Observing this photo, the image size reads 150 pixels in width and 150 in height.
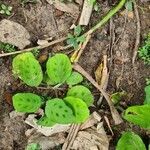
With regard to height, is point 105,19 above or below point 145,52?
above

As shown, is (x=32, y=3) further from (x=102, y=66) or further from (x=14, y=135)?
(x=14, y=135)

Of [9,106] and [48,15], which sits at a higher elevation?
[48,15]

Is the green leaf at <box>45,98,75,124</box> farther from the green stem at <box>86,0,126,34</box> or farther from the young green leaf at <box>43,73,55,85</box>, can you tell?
the green stem at <box>86,0,126,34</box>

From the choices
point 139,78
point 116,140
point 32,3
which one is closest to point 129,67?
point 139,78

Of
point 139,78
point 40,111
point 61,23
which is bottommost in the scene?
point 40,111

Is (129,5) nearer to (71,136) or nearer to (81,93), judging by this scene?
(81,93)

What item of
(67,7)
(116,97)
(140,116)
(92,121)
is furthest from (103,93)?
(67,7)

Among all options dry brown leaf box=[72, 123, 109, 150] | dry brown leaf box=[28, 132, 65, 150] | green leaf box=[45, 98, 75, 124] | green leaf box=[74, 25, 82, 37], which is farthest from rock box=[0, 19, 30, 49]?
dry brown leaf box=[72, 123, 109, 150]
